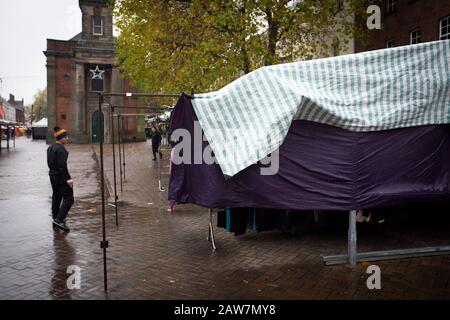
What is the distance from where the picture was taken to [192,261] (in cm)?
634

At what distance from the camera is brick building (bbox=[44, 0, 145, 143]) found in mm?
42344

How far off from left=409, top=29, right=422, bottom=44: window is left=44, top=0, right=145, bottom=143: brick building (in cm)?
2858

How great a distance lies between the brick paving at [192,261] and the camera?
5.15 m

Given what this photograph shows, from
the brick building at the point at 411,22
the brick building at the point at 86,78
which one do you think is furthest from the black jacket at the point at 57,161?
the brick building at the point at 86,78

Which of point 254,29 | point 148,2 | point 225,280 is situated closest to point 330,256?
point 225,280

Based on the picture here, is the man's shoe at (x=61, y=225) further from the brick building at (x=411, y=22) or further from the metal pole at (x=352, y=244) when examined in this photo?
the brick building at (x=411, y=22)

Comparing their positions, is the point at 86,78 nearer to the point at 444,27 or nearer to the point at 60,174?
the point at 444,27

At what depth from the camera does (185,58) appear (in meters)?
16.0

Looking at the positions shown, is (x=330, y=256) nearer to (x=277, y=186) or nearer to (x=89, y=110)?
(x=277, y=186)

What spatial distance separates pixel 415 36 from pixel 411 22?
30.0 inches

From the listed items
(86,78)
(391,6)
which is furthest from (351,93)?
(86,78)

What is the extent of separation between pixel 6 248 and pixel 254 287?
4.82 metres

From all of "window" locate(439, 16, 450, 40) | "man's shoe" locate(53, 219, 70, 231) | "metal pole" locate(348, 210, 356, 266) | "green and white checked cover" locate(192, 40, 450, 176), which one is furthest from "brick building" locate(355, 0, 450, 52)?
"man's shoe" locate(53, 219, 70, 231)
